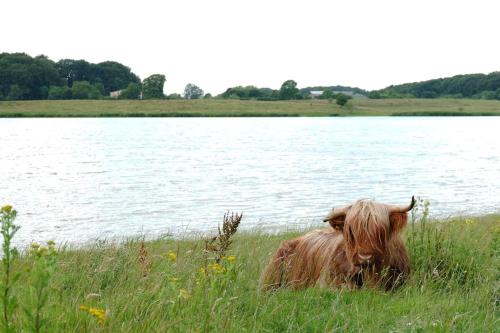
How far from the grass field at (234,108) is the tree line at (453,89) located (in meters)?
19.1

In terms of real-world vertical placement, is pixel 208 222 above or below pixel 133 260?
below

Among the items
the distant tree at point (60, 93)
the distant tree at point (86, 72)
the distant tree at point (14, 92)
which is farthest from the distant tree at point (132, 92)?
the distant tree at point (86, 72)

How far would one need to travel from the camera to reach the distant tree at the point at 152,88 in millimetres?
163875

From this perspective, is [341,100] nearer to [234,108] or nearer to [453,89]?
[234,108]

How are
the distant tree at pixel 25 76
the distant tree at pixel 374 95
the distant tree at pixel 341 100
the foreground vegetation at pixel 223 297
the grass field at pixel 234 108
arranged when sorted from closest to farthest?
the foreground vegetation at pixel 223 297 < the grass field at pixel 234 108 < the distant tree at pixel 341 100 < the distant tree at pixel 25 76 < the distant tree at pixel 374 95

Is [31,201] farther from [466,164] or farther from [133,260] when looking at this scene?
[466,164]

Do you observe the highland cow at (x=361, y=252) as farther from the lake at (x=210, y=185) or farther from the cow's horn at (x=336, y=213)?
the lake at (x=210, y=185)

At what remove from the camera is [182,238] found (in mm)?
14500

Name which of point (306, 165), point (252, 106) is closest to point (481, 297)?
point (306, 165)

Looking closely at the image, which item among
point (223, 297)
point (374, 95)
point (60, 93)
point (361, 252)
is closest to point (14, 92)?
point (60, 93)

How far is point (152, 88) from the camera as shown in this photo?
164500 mm

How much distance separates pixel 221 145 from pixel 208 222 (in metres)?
41.7

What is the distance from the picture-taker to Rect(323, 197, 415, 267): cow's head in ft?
22.1

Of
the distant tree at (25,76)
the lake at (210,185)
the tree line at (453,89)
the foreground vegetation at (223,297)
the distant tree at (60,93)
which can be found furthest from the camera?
the tree line at (453,89)
